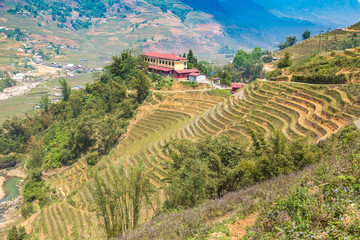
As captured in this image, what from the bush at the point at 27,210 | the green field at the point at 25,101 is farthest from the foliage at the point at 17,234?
the green field at the point at 25,101

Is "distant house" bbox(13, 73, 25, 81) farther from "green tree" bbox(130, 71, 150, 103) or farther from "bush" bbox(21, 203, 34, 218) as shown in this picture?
"bush" bbox(21, 203, 34, 218)

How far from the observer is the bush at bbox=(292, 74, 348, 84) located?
21369 millimetres

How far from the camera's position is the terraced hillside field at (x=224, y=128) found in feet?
57.2

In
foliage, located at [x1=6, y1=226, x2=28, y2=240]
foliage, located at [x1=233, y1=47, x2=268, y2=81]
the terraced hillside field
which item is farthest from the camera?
foliage, located at [x1=233, y1=47, x2=268, y2=81]

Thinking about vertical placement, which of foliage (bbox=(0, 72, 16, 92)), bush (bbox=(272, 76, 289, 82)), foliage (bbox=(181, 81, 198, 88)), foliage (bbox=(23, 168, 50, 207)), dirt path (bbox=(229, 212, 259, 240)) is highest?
bush (bbox=(272, 76, 289, 82))

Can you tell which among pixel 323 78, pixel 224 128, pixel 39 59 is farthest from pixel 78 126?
pixel 39 59

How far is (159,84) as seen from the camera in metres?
43.8

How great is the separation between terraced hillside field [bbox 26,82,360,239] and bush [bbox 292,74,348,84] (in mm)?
1229

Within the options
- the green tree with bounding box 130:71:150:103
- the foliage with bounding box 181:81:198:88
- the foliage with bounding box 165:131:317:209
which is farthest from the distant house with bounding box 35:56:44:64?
the foliage with bounding box 165:131:317:209

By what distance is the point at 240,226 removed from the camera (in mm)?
6531

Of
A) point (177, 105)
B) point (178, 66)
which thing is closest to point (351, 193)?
point (177, 105)

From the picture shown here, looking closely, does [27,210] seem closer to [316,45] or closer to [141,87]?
[141,87]

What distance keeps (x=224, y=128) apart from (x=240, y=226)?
634 inches

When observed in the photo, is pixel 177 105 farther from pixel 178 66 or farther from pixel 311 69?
pixel 311 69
